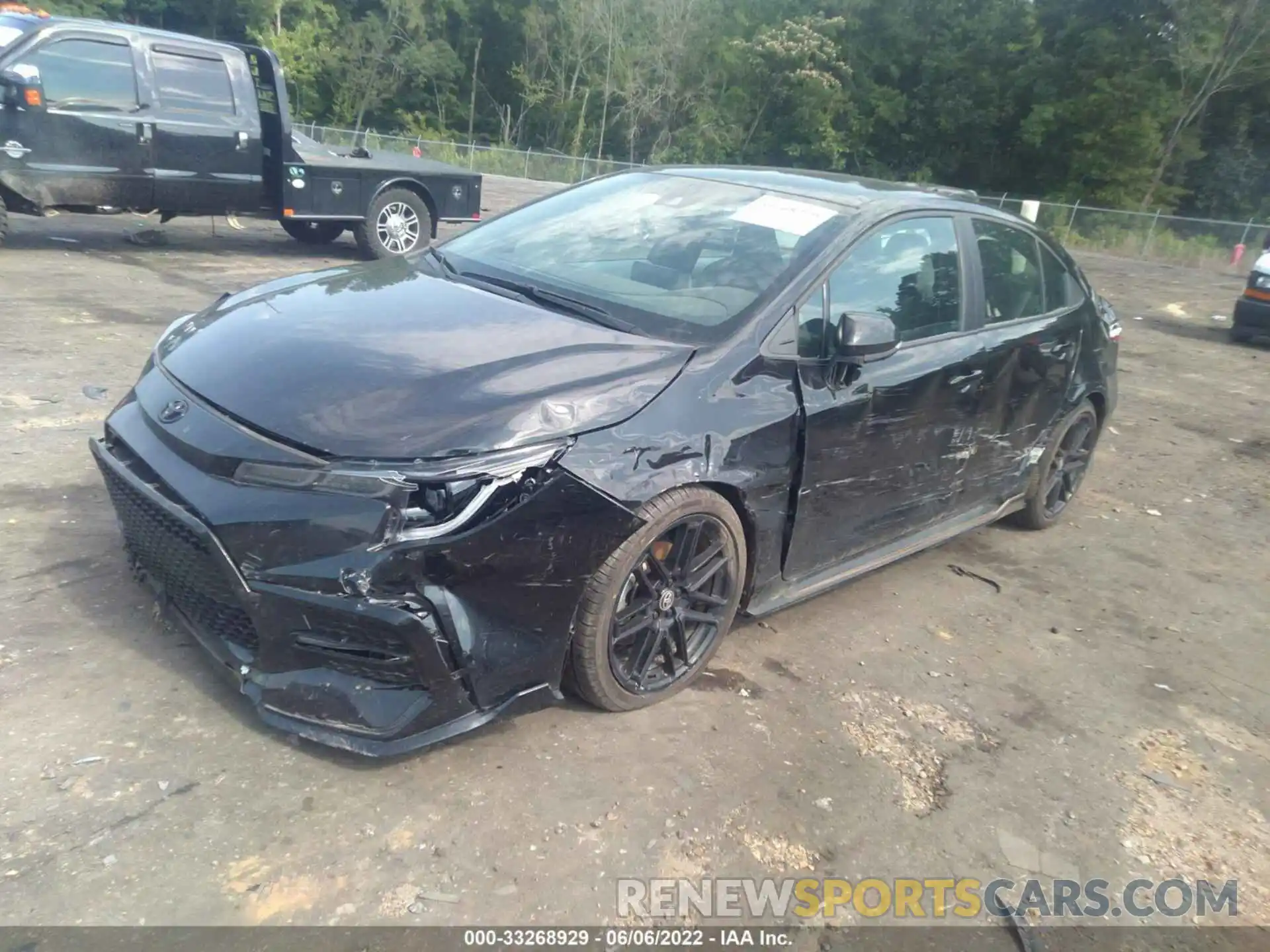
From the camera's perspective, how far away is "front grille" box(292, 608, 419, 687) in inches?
A: 99.8

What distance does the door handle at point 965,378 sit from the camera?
4.02m

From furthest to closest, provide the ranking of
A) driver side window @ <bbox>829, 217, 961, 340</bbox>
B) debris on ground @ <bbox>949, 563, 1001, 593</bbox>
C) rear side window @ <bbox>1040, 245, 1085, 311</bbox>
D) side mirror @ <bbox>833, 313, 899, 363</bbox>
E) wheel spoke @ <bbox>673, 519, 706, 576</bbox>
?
rear side window @ <bbox>1040, 245, 1085, 311</bbox> → debris on ground @ <bbox>949, 563, 1001, 593</bbox> → driver side window @ <bbox>829, 217, 961, 340</bbox> → side mirror @ <bbox>833, 313, 899, 363</bbox> → wheel spoke @ <bbox>673, 519, 706, 576</bbox>

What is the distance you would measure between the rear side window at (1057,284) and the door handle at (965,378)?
37.1 inches

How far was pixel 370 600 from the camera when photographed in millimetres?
2520

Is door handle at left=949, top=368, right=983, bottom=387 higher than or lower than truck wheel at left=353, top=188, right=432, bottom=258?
higher

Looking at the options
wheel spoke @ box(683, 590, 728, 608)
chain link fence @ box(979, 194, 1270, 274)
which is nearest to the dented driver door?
wheel spoke @ box(683, 590, 728, 608)

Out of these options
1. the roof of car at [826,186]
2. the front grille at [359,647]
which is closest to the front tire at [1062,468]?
the roof of car at [826,186]

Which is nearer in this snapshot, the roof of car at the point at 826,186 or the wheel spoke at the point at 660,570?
the wheel spoke at the point at 660,570

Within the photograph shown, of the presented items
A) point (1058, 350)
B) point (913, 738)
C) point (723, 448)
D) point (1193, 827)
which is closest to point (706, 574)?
point (723, 448)

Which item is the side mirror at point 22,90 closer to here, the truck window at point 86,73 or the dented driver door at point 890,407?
the truck window at point 86,73

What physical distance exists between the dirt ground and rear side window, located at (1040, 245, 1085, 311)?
1297 millimetres

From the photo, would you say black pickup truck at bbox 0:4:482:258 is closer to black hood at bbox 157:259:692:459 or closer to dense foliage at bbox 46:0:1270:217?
black hood at bbox 157:259:692:459

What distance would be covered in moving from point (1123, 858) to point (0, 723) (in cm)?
325

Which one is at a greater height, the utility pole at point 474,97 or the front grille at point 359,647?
the utility pole at point 474,97
